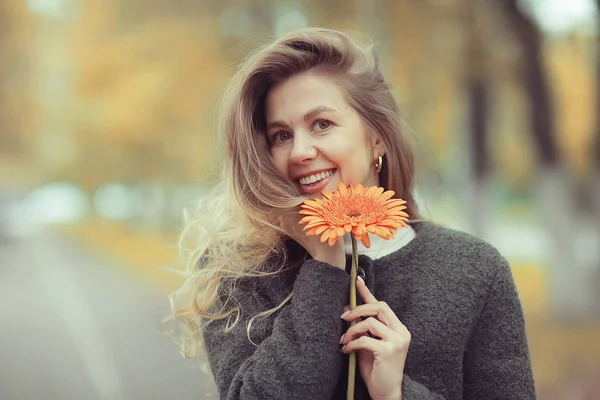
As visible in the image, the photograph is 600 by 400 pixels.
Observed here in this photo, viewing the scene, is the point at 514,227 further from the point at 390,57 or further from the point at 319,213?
the point at 319,213

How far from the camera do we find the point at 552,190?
301 inches

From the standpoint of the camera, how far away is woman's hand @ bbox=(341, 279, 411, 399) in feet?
5.37

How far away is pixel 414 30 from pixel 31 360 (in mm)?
5821

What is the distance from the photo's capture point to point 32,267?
17.3m

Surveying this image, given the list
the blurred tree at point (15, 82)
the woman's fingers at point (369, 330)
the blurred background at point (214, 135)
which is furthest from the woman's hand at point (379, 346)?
the blurred tree at point (15, 82)

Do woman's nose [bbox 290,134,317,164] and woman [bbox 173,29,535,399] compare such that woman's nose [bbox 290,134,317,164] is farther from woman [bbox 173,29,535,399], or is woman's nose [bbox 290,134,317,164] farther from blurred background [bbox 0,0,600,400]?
blurred background [bbox 0,0,600,400]

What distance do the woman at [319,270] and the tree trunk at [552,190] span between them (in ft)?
19.6

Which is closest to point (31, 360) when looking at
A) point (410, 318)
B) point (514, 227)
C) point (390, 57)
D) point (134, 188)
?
point (390, 57)

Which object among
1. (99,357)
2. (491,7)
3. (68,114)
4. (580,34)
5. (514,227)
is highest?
(68,114)

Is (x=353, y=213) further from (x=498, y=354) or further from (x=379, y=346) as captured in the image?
(x=498, y=354)

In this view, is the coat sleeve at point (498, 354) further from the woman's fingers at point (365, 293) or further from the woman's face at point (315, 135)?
the woman's face at point (315, 135)

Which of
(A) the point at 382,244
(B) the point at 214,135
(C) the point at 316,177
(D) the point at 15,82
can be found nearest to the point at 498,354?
(A) the point at 382,244

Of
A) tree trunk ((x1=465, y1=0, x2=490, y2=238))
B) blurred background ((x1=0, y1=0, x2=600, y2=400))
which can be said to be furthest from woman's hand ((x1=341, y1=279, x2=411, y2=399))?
tree trunk ((x1=465, y1=0, x2=490, y2=238))

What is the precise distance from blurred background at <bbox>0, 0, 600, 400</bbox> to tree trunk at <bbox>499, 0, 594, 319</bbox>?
16 millimetres
